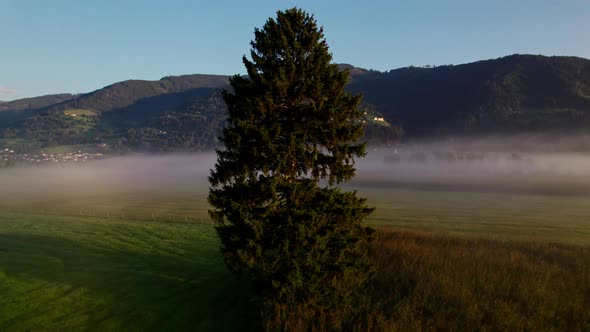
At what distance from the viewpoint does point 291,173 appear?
48.3 feet

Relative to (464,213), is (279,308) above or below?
above

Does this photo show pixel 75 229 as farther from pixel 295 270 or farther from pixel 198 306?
pixel 295 270

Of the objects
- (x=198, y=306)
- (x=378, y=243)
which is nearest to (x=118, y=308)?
(x=198, y=306)

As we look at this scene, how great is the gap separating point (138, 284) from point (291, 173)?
27.1 feet

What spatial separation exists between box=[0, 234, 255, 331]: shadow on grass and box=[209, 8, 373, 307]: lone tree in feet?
6.52

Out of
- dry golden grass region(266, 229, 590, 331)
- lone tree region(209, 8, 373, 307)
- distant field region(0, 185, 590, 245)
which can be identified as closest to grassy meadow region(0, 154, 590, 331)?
dry golden grass region(266, 229, 590, 331)

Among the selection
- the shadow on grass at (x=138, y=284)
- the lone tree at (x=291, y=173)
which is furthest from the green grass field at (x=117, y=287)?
the lone tree at (x=291, y=173)

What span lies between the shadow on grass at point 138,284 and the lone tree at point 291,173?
78.2 inches

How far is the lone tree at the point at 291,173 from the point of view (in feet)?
45.1

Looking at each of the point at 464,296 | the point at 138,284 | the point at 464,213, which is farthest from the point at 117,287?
the point at 464,213

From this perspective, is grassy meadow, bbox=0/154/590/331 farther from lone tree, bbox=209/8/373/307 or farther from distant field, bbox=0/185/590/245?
distant field, bbox=0/185/590/245

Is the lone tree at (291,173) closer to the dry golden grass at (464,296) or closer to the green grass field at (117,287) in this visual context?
the dry golden grass at (464,296)

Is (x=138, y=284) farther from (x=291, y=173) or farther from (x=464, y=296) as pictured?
(x=464, y=296)

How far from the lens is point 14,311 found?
15164 millimetres
